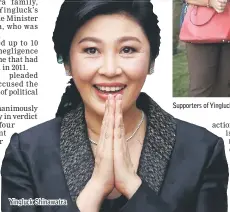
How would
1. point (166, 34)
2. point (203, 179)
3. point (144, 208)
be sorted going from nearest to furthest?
point (144, 208), point (203, 179), point (166, 34)

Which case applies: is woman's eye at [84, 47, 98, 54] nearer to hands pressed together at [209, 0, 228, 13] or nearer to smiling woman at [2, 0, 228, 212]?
smiling woman at [2, 0, 228, 212]

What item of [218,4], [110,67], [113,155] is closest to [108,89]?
[110,67]

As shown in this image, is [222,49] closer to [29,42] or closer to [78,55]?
[78,55]

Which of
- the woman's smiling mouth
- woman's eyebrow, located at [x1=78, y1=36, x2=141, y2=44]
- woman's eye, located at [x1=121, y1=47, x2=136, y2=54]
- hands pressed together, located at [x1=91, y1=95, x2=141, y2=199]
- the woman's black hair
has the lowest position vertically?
hands pressed together, located at [x1=91, y1=95, x2=141, y2=199]

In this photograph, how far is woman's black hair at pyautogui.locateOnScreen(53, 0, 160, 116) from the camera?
1.47 m

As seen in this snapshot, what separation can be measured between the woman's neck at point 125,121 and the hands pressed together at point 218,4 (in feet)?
1.25

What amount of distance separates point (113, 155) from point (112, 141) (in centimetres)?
4

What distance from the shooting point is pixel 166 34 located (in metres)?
1.67

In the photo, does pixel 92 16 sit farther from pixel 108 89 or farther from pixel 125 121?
pixel 125 121

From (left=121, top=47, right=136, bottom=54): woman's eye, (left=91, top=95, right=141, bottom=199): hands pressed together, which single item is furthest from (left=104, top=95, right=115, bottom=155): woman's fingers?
(left=121, top=47, right=136, bottom=54): woman's eye

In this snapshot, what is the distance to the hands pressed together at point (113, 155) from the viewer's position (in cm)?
149

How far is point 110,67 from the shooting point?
149 cm

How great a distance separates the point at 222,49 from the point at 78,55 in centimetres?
45

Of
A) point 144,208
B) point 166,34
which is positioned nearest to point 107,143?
point 144,208
